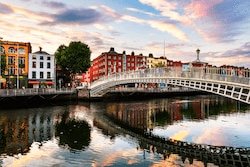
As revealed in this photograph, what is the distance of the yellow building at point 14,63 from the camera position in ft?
200

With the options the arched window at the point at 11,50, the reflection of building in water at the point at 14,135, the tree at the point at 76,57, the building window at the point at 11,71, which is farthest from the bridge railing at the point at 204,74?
the arched window at the point at 11,50

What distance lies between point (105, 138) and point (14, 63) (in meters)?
45.8

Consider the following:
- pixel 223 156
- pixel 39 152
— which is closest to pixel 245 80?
pixel 223 156

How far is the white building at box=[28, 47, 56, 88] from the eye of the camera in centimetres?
6631

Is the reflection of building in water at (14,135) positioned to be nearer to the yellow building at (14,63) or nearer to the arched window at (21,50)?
the yellow building at (14,63)

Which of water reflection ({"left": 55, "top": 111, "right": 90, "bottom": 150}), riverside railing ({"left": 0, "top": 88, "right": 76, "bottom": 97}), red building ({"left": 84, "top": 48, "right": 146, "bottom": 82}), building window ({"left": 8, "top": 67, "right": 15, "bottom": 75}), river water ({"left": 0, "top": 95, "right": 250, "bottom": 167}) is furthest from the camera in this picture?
red building ({"left": 84, "top": 48, "right": 146, "bottom": 82})

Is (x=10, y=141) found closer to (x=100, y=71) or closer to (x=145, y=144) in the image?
(x=145, y=144)

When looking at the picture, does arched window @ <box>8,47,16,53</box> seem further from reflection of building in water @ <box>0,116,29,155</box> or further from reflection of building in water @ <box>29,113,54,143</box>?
reflection of building in water @ <box>0,116,29,155</box>

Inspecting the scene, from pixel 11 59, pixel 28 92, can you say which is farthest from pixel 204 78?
pixel 11 59

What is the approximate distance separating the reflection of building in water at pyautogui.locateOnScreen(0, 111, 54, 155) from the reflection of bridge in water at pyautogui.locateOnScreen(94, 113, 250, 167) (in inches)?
241

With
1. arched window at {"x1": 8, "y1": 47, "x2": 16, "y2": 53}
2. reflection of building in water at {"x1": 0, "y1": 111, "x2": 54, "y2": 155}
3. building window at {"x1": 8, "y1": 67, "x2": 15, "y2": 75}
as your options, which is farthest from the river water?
arched window at {"x1": 8, "y1": 47, "x2": 16, "y2": 53}

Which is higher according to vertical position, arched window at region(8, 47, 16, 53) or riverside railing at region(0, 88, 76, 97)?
arched window at region(8, 47, 16, 53)

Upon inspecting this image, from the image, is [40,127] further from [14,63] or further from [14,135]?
[14,63]

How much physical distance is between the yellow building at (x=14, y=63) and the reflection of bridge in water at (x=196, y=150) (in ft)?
135
